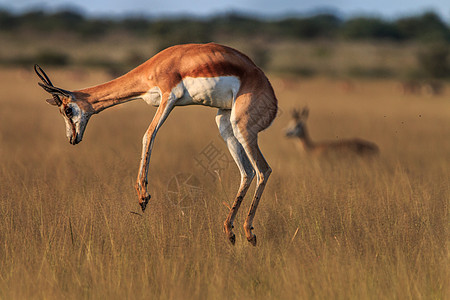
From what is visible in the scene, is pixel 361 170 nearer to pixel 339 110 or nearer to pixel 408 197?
pixel 408 197

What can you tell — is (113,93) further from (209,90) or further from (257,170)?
(257,170)

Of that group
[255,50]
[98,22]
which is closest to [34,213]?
[255,50]

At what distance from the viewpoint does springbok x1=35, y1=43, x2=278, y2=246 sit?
175 inches

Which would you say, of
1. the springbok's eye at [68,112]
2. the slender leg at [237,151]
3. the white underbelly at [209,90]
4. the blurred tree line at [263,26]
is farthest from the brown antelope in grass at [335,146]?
the blurred tree line at [263,26]

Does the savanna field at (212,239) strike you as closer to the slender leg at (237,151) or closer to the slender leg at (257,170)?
the slender leg at (257,170)

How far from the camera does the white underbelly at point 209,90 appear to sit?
4.46 meters

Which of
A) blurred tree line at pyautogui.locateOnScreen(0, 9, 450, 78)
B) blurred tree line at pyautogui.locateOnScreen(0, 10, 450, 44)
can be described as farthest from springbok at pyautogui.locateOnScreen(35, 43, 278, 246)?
blurred tree line at pyautogui.locateOnScreen(0, 10, 450, 44)

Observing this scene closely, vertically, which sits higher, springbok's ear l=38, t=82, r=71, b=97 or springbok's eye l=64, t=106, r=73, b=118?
springbok's ear l=38, t=82, r=71, b=97

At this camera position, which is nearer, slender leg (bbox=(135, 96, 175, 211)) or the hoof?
slender leg (bbox=(135, 96, 175, 211))

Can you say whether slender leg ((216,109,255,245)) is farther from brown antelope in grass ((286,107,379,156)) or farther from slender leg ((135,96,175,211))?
brown antelope in grass ((286,107,379,156))

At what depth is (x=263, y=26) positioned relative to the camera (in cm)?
10300

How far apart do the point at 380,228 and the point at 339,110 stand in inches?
589

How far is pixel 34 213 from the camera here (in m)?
4.93

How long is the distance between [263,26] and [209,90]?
101234 millimetres
